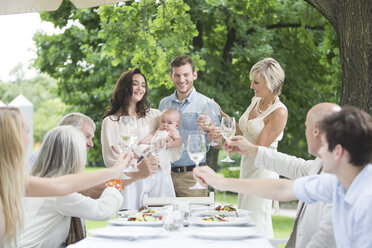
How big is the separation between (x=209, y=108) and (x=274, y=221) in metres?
10.9

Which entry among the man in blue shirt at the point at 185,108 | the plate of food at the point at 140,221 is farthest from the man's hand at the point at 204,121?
the plate of food at the point at 140,221

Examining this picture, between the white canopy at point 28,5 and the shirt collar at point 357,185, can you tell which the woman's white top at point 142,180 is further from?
the shirt collar at point 357,185

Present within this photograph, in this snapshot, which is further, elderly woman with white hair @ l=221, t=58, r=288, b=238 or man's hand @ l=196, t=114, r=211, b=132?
elderly woman with white hair @ l=221, t=58, r=288, b=238

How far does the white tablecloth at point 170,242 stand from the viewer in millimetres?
2441

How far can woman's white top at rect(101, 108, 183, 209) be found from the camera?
14.4ft

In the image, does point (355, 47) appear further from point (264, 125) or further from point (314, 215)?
point (314, 215)

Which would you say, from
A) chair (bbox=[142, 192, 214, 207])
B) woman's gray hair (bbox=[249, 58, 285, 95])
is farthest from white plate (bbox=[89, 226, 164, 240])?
woman's gray hair (bbox=[249, 58, 285, 95])

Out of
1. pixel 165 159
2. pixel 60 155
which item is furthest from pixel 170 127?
pixel 60 155

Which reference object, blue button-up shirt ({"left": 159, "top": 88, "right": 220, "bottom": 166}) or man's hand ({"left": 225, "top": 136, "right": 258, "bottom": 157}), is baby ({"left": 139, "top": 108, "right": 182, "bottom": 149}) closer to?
blue button-up shirt ({"left": 159, "top": 88, "right": 220, "bottom": 166})

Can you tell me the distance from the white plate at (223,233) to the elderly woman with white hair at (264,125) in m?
1.78

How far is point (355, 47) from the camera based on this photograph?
5.03m

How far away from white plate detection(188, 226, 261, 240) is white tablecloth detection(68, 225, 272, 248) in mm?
21

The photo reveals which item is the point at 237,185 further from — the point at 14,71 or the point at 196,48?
the point at 14,71

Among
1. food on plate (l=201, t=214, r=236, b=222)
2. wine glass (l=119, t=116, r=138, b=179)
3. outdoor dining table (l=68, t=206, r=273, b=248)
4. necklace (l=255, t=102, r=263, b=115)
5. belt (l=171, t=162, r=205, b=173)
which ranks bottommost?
food on plate (l=201, t=214, r=236, b=222)
